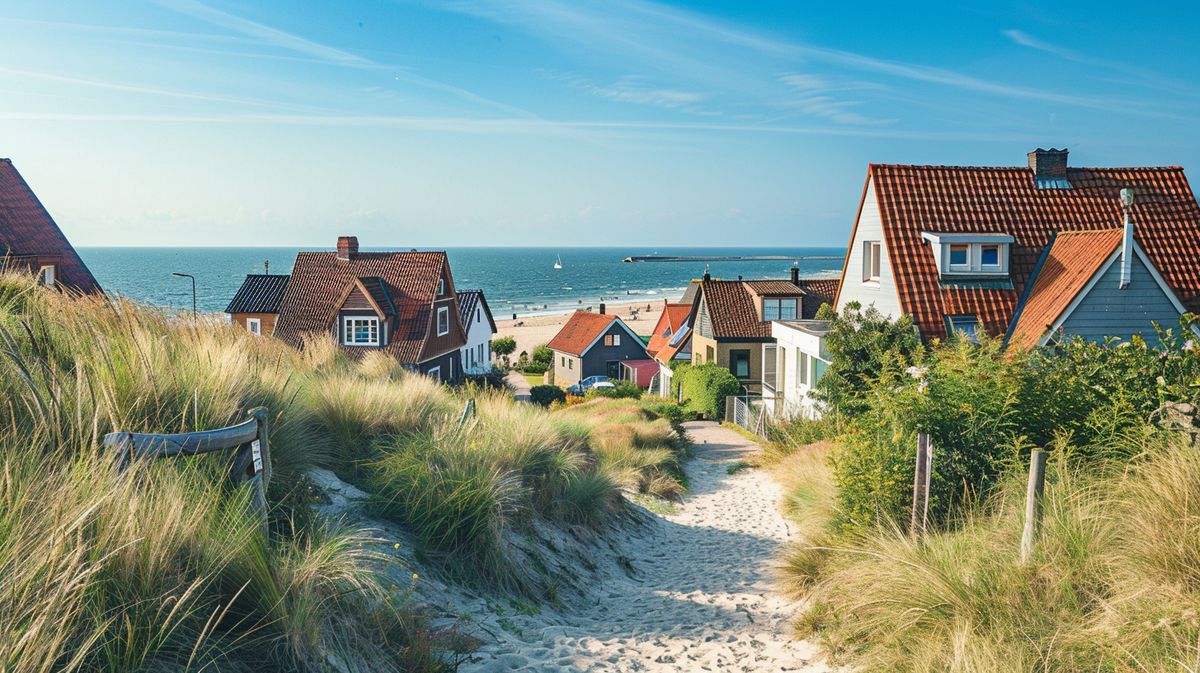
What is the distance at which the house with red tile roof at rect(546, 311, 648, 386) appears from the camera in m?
67.7

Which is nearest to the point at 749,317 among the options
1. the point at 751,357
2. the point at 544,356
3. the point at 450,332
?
the point at 751,357

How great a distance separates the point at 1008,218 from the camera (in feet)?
76.6

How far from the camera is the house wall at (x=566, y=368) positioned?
68.5 metres

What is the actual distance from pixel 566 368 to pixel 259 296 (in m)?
28.4

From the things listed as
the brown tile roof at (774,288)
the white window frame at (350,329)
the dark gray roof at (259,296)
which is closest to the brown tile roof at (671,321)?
the brown tile roof at (774,288)

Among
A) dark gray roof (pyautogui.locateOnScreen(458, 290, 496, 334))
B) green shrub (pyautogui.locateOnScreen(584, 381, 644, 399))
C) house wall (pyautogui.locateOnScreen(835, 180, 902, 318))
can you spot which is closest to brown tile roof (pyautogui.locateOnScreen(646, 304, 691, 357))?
green shrub (pyautogui.locateOnScreen(584, 381, 644, 399))

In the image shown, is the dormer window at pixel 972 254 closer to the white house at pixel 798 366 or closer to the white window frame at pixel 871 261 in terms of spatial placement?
the white window frame at pixel 871 261

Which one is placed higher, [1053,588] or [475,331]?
[1053,588]

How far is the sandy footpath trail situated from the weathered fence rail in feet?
6.61

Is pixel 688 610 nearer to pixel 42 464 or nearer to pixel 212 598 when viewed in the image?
pixel 212 598

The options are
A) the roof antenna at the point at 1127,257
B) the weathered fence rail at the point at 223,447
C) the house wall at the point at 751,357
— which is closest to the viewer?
the weathered fence rail at the point at 223,447

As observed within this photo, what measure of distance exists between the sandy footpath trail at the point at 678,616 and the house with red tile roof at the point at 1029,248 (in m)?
9.65

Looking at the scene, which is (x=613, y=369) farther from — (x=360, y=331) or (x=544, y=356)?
(x=360, y=331)

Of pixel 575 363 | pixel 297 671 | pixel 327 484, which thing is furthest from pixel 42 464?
pixel 575 363
